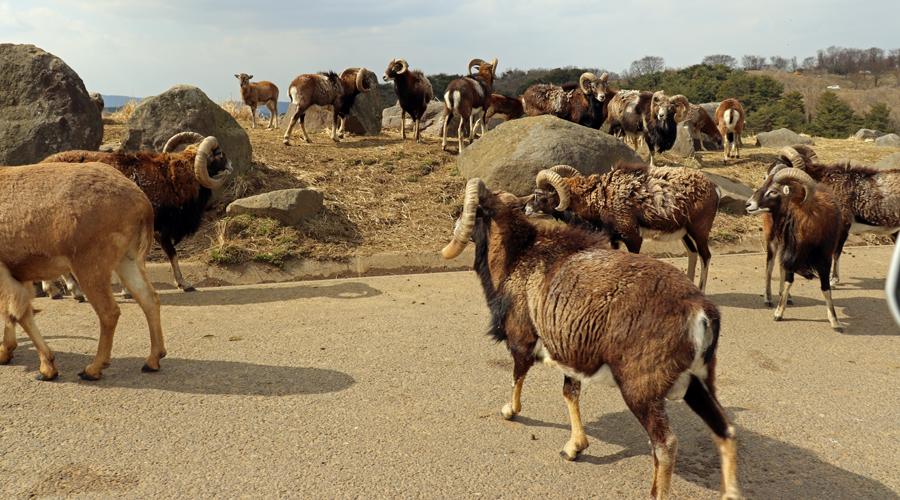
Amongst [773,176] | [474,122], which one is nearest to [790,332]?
[773,176]

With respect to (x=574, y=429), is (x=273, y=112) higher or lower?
higher

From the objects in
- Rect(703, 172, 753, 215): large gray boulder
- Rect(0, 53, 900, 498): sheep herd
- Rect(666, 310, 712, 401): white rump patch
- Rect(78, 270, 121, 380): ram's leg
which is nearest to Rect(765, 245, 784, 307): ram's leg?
Rect(0, 53, 900, 498): sheep herd

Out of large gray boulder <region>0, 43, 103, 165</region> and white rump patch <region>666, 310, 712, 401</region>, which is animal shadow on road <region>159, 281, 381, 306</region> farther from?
white rump patch <region>666, 310, 712, 401</region>

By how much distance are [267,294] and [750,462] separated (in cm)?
577

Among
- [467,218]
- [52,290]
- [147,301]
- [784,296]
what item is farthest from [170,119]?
[784,296]

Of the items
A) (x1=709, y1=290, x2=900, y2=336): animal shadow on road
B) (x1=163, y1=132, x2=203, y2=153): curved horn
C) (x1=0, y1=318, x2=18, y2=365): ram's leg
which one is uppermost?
(x1=163, y1=132, x2=203, y2=153): curved horn

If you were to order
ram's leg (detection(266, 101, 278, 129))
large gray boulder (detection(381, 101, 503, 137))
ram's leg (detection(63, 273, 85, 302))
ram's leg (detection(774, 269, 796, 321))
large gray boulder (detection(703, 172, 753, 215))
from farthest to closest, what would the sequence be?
ram's leg (detection(266, 101, 278, 129)) → large gray boulder (detection(381, 101, 503, 137)) → large gray boulder (detection(703, 172, 753, 215)) → ram's leg (detection(63, 273, 85, 302)) → ram's leg (detection(774, 269, 796, 321))

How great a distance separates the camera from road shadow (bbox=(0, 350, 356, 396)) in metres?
5.54

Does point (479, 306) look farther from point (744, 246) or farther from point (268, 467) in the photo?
point (744, 246)

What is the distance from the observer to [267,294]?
8.44 metres

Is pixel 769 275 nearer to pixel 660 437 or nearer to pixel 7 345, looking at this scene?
pixel 660 437

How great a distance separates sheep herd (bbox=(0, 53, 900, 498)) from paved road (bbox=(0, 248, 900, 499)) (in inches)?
13.5

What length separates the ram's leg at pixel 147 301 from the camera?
19.1 feet

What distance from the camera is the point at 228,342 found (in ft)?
21.9
